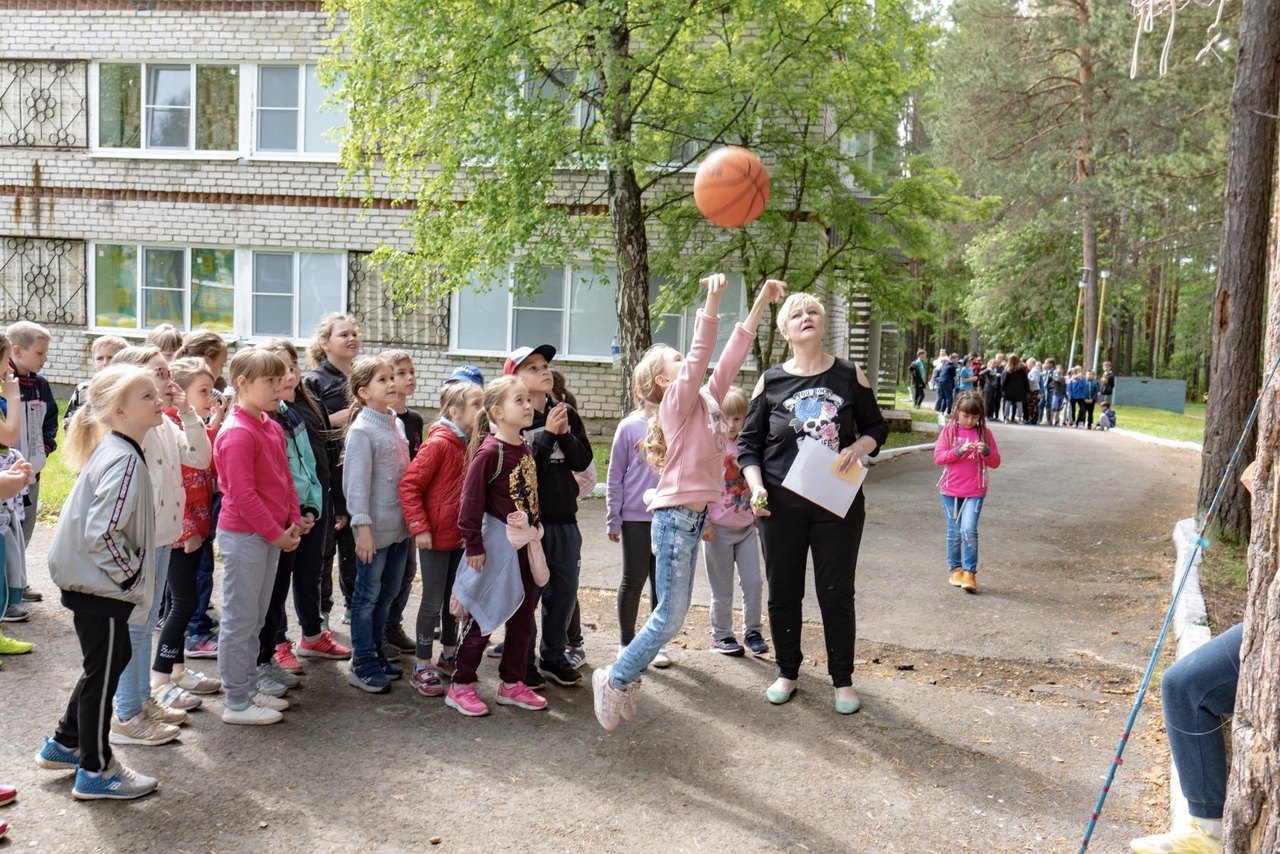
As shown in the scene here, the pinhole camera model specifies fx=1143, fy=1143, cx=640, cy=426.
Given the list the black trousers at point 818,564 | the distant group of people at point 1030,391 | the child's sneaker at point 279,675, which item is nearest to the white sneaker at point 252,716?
the child's sneaker at point 279,675

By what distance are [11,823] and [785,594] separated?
354 centimetres

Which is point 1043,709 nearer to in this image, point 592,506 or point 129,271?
point 592,506

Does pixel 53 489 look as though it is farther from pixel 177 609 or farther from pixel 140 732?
pixel 140 732

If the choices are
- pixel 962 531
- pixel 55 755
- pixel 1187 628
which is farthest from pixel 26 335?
pixel 1187 628

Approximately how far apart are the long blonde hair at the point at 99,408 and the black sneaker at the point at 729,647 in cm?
366

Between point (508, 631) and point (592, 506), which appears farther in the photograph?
point (592, 506)

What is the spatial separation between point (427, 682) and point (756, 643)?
203 centimetres

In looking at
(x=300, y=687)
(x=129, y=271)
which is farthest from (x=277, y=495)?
(x=129, y=271)

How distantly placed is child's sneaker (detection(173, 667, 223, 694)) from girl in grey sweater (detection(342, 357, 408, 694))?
0.68m

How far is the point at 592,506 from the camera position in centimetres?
1267

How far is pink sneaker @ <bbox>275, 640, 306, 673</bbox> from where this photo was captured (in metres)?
6.13

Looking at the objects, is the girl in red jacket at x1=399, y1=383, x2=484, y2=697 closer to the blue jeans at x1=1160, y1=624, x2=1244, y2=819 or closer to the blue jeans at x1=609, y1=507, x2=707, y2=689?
the blue jeans at x1=609, y1=507, x2=707, y2=689

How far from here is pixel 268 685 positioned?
5.73m

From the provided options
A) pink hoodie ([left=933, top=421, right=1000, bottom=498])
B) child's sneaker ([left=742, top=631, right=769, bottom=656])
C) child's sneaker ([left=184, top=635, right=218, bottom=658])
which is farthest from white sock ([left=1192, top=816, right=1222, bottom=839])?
pink hoodie ([left=933, top=421, right=1000, bottom=498])
